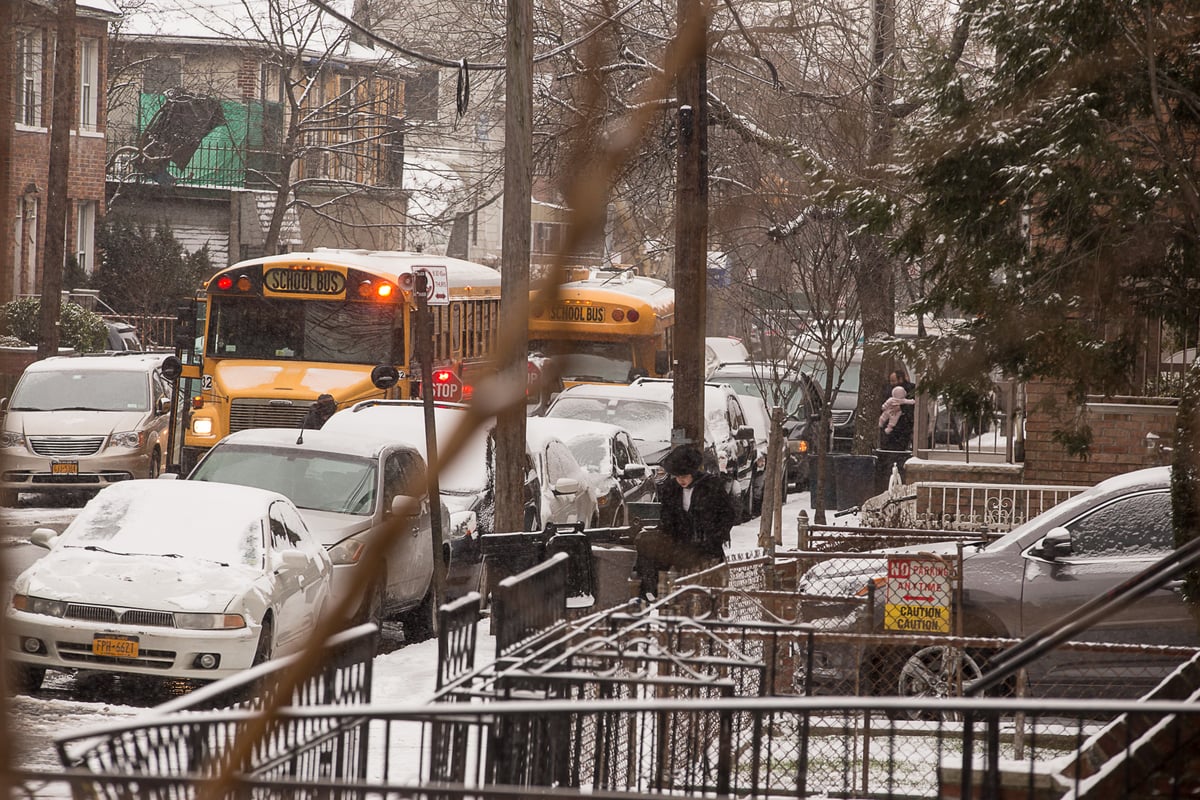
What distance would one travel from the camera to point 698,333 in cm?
1433

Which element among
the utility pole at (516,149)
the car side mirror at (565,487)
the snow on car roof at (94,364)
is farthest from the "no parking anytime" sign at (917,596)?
the snow on car roof at (94,364)

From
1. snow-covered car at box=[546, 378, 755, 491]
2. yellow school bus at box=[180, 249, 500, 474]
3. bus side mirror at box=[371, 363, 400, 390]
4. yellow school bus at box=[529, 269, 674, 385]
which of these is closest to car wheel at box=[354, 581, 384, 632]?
bus side mirror at box=[371, 363, 400, 390]

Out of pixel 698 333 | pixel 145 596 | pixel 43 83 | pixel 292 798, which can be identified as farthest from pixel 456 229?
pixel 43 83

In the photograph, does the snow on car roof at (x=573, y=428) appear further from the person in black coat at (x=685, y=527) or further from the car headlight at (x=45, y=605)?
the car headlight at (x=45, y=605)

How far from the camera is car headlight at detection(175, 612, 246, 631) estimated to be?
9117mm

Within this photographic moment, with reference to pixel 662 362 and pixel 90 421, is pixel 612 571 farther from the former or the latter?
pixel 662 362

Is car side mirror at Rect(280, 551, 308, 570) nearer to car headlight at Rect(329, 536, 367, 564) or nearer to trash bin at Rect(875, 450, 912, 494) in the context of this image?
car headlight at Rect(329, 536, 367, 564)

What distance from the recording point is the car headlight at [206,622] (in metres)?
9.12

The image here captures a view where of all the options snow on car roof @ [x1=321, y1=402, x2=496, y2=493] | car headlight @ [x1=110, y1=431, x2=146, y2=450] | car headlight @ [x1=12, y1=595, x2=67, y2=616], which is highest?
snow on car roof @ [x1=321, y1=402, x2=496, y2=493]

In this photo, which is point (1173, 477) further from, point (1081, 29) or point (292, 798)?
point (292, 798)

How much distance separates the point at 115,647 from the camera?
355 inches

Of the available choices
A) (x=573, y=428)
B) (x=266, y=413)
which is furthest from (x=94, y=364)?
(x=573, y=428)

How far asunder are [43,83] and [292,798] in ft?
9.75

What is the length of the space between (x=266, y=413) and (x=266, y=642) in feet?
27.8
